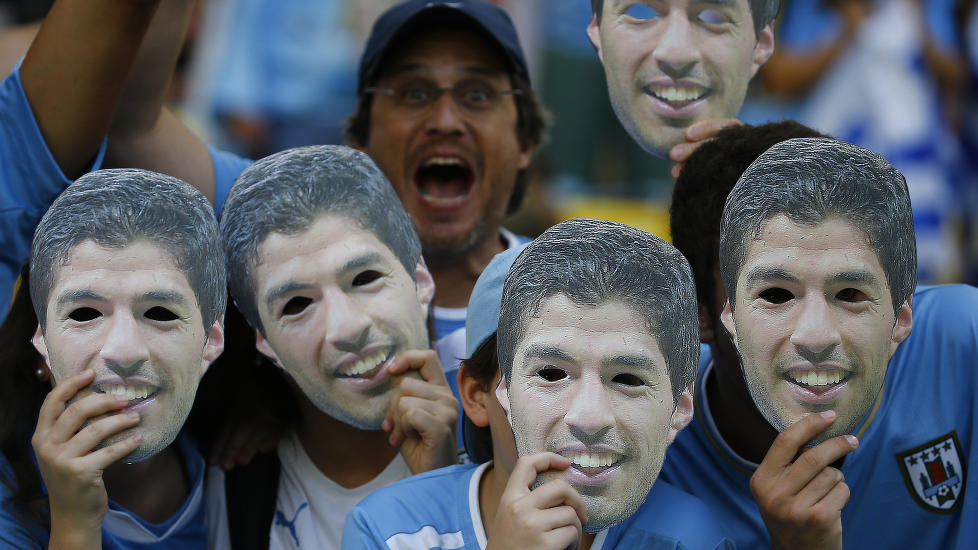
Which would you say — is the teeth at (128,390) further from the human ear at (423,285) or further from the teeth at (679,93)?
the teeth at (679,93)

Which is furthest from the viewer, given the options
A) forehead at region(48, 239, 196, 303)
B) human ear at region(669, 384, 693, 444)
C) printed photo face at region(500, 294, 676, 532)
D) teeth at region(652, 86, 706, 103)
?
teeth at region(652, 86, 706, 103)

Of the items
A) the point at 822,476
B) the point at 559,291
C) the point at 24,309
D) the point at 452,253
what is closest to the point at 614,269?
the point at 559,291

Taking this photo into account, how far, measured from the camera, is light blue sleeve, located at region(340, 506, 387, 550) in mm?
2053

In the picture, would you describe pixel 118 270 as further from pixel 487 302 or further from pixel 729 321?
pixel 729 321

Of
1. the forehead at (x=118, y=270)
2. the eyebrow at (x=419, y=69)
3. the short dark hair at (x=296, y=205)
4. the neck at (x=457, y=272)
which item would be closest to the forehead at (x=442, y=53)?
the eyebrow at (x=419, y=69)

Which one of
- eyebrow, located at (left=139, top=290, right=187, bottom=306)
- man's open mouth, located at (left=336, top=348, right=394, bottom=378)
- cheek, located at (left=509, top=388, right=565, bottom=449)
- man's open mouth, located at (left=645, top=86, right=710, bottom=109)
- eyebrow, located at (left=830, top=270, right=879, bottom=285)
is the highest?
man's open mouth, located at (left=645, top=86, right=710, bottom=109)

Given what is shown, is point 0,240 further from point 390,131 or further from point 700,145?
point 700,145

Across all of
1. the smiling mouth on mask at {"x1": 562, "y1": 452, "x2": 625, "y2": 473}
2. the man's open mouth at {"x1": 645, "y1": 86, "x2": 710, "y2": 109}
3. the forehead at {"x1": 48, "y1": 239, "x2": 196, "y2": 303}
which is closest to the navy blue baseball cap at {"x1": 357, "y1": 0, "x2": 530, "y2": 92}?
the man's open mouth at {"x1": 645, "y1": 86, "x2": 710, "y2": 109}

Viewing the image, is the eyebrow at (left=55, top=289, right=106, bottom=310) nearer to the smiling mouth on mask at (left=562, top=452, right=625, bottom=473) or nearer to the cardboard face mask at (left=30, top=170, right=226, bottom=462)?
the cardboard face mask at (left=30, top=170, right=226, bottom=462)

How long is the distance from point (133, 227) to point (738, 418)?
1.27 m

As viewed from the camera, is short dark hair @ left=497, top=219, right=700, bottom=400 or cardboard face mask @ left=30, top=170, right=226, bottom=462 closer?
short dark hair @ left=497, top=219, right=700, bottom=400

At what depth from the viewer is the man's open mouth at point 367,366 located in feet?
7.46

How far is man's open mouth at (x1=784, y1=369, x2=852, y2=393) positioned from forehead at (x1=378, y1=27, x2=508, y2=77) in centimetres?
171

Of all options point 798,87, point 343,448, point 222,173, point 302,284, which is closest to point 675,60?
point 302,284
